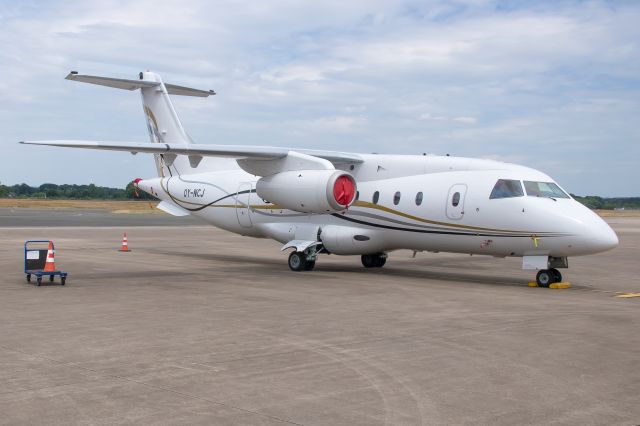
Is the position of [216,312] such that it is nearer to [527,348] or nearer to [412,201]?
[527,348]

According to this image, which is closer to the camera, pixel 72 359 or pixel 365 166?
pixel 72 359

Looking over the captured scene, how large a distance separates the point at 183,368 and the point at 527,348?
4.32 meters

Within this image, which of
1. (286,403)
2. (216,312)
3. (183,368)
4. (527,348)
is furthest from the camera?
(216,312)

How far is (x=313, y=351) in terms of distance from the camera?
9.02 meters

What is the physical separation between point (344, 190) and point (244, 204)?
475 cm

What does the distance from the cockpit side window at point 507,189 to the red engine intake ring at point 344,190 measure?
10.8 feet

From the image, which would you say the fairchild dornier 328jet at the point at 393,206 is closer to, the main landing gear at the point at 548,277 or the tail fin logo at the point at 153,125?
the main landing gear at the point at 548,277

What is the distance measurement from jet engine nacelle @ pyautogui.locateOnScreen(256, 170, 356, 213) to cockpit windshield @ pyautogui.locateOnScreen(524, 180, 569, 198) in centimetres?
406

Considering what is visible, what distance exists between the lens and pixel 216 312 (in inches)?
475

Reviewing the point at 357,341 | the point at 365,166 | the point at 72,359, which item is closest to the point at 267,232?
the point at 365,166

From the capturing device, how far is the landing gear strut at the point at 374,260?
21.1 metres

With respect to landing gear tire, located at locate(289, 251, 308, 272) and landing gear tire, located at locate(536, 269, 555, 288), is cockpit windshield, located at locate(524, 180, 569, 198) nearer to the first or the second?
landing gear tire, located at locate(536, 269, 555, 288)

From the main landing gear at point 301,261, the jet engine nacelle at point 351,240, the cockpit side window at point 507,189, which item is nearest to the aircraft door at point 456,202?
the cockpit side window at point 507,189

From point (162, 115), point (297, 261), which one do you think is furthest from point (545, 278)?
point (162, 115)
